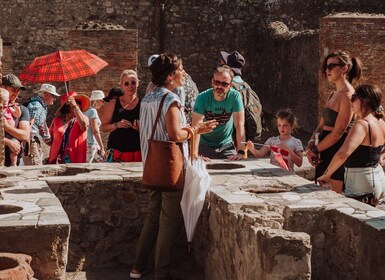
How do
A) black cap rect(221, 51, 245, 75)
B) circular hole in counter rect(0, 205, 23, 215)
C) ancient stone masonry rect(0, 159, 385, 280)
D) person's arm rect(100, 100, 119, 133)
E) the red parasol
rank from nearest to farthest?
ancient stone masonry rect(0, 159, 385, 280), circular hole in counter rect(0, 205, 23, 215), person's arm rect(100, 100, 119, 133), black cap rect(221, 51, 245, 75), the red parasol

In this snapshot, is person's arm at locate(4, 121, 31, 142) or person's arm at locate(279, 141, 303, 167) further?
person's arm at locate(4, 121, 31, 142)

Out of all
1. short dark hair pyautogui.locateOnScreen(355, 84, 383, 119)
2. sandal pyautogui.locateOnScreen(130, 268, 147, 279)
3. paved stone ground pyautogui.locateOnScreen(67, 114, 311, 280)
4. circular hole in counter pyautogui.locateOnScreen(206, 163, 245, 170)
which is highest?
short dark hair pyautogui.locateOnScreen(355, 84, 383, 119)

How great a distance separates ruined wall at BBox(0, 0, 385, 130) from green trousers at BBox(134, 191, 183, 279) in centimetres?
1109

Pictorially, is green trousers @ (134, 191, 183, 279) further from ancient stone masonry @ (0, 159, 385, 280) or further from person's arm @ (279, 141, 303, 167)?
person's arm @ (279, 141, 303, 167)

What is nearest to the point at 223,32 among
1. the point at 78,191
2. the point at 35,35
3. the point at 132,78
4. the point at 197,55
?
the point at 197,55

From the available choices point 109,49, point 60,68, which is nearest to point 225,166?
point 60,68

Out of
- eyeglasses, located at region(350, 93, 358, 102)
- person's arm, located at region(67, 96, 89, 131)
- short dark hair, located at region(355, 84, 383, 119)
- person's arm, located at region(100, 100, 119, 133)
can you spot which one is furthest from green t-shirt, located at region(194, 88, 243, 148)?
short dark hair, located at region(355, 84, 383, 119)

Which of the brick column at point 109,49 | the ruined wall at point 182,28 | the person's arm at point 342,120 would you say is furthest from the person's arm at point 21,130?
the ruined wall at point 182,28

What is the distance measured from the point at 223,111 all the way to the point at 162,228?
74.5 inches

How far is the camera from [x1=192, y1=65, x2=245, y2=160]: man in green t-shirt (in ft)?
24.3

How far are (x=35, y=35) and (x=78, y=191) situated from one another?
11323 millimetres

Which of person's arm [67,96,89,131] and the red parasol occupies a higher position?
the red parasol

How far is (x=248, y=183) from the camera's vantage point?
6.52 meters

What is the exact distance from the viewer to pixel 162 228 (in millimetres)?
5949
